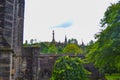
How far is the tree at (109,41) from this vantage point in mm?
25125

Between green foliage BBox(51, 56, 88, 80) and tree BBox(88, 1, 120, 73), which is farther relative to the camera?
green foliage BBox(51, 56, 88, 80)

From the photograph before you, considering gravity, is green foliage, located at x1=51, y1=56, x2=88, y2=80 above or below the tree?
below

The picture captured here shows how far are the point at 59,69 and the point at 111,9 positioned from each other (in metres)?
8.62

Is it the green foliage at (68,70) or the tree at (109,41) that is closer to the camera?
the tree at (109,41)

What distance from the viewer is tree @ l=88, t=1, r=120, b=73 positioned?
25.1 meters

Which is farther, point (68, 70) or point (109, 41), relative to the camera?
point (68, 70)

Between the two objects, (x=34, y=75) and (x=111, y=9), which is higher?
(x=111, y=9)

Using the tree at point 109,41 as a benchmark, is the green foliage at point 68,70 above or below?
below

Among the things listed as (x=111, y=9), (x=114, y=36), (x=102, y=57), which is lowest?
(x=102, y=57)

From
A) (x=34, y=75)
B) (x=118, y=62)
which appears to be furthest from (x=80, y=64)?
(x=34, y=75)

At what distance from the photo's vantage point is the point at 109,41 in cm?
2548

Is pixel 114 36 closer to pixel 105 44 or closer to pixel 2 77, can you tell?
pixel 105 44

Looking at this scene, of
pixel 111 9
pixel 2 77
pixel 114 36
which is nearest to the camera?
pixel 2 77

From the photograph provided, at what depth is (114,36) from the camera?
25.3m
